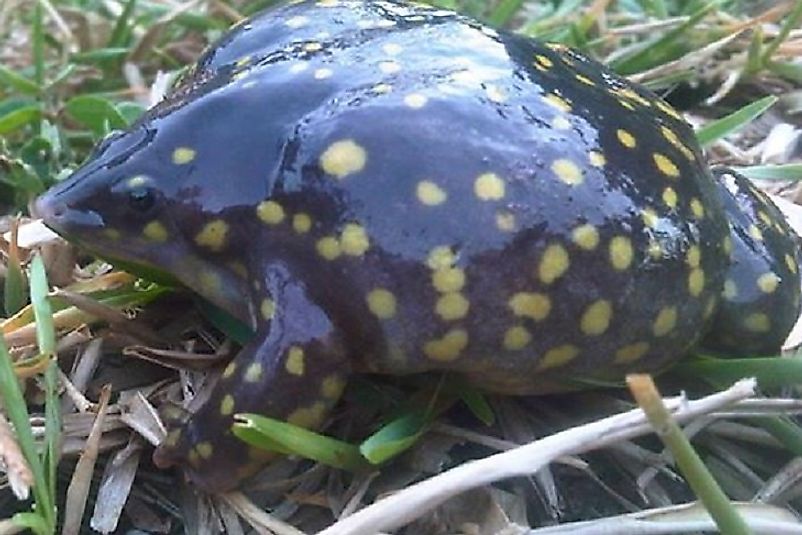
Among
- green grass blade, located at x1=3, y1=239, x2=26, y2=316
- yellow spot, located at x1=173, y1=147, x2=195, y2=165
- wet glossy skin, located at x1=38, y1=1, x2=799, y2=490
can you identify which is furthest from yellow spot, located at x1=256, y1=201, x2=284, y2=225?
green grass blade, located at x1=3, y1=239, x2=26, y2=316

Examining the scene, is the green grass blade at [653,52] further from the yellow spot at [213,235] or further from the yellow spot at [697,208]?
the yellow spot at [213,235]

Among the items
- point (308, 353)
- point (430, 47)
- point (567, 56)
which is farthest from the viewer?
point (567, 56)

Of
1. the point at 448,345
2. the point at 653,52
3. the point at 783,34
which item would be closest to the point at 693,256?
the point at 448,345

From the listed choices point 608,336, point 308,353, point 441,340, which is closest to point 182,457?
point 308,353

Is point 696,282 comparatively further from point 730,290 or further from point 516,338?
point 516,338

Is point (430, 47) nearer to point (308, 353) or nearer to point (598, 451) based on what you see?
point (308, 353)

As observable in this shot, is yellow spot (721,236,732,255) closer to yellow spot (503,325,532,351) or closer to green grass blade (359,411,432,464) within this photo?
yellow spot (503,325,532,351)

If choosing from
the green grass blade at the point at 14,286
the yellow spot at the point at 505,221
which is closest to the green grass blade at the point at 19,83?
the green grass blade at the point at 14,286
